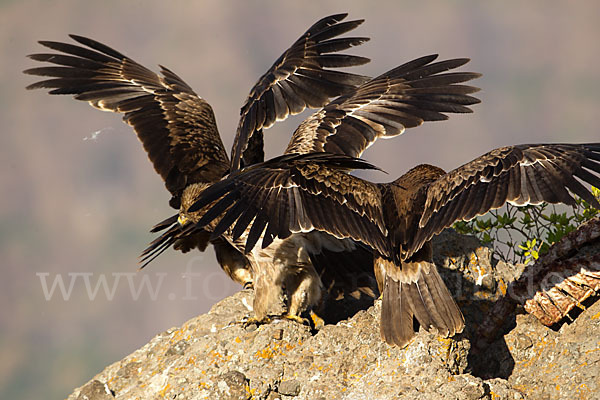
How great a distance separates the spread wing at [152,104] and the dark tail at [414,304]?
8.32ft

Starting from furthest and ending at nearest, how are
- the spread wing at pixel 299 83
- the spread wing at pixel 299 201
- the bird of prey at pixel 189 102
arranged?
the bird of prey at pixel 189 102, the spread wing at pixel 299 83, the spread wing at pixel 299 201

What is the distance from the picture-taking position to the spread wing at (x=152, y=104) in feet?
23.0

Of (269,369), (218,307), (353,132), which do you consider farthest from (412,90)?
(269,369)

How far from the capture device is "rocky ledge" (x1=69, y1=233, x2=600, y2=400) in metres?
4.39

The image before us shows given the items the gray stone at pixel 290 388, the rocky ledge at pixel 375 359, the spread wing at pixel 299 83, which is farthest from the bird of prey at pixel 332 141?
the gray stone at pixel 290 388

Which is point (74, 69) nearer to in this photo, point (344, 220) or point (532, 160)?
point (344, 220)

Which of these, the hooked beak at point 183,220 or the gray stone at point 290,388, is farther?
the hooked beak at point 183,220

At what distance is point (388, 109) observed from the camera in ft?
23.4

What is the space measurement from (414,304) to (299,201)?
1.11 meters

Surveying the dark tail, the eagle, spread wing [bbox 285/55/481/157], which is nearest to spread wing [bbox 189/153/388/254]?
the dark tail

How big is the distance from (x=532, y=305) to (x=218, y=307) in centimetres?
275

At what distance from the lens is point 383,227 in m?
5.08

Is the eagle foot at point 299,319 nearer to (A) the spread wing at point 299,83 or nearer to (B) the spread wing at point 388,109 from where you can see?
(A) the spread wing at point 299,83

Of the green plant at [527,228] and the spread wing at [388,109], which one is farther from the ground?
the spread wing at [388,109]
